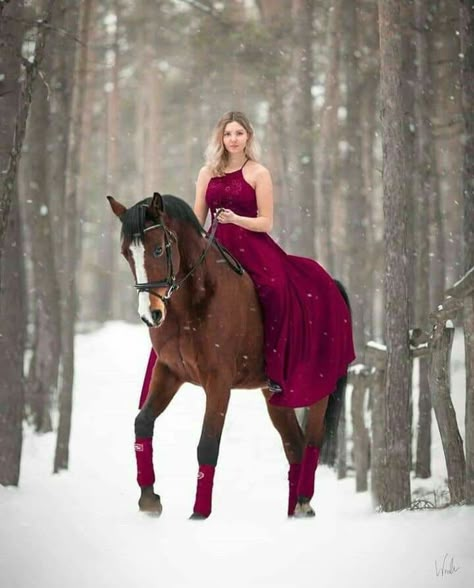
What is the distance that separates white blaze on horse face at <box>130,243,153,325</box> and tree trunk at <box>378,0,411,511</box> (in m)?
3.06

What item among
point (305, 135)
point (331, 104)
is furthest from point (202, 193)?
point (331, 104)

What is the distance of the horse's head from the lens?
5.52 m

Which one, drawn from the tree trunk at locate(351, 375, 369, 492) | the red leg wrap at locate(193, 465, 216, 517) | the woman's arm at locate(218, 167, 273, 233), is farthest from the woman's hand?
the tree trunk at locate(351, 375, 369, 492)

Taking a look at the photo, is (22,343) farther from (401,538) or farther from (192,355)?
(401,538)

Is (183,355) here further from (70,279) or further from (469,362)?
(70,279)

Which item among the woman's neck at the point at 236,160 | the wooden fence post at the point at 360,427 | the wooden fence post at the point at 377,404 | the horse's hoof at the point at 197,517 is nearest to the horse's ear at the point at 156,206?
the woman's neck at the point at 236,160

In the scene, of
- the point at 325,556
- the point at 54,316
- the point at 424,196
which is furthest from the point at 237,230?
the point at 54,316

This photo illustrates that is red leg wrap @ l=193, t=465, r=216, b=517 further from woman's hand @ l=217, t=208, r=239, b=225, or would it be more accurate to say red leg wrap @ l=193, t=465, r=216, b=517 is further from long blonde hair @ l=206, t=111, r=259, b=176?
long blonde hair @ l=206, t=111, r=259, b=176

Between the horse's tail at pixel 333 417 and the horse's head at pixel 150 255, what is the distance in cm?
246

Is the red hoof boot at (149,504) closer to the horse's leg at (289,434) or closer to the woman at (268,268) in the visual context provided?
the woman at (268,268)

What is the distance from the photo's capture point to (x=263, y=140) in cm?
3114

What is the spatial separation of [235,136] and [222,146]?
16 cm

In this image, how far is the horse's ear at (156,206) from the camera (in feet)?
18.5

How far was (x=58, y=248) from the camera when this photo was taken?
15906mm
